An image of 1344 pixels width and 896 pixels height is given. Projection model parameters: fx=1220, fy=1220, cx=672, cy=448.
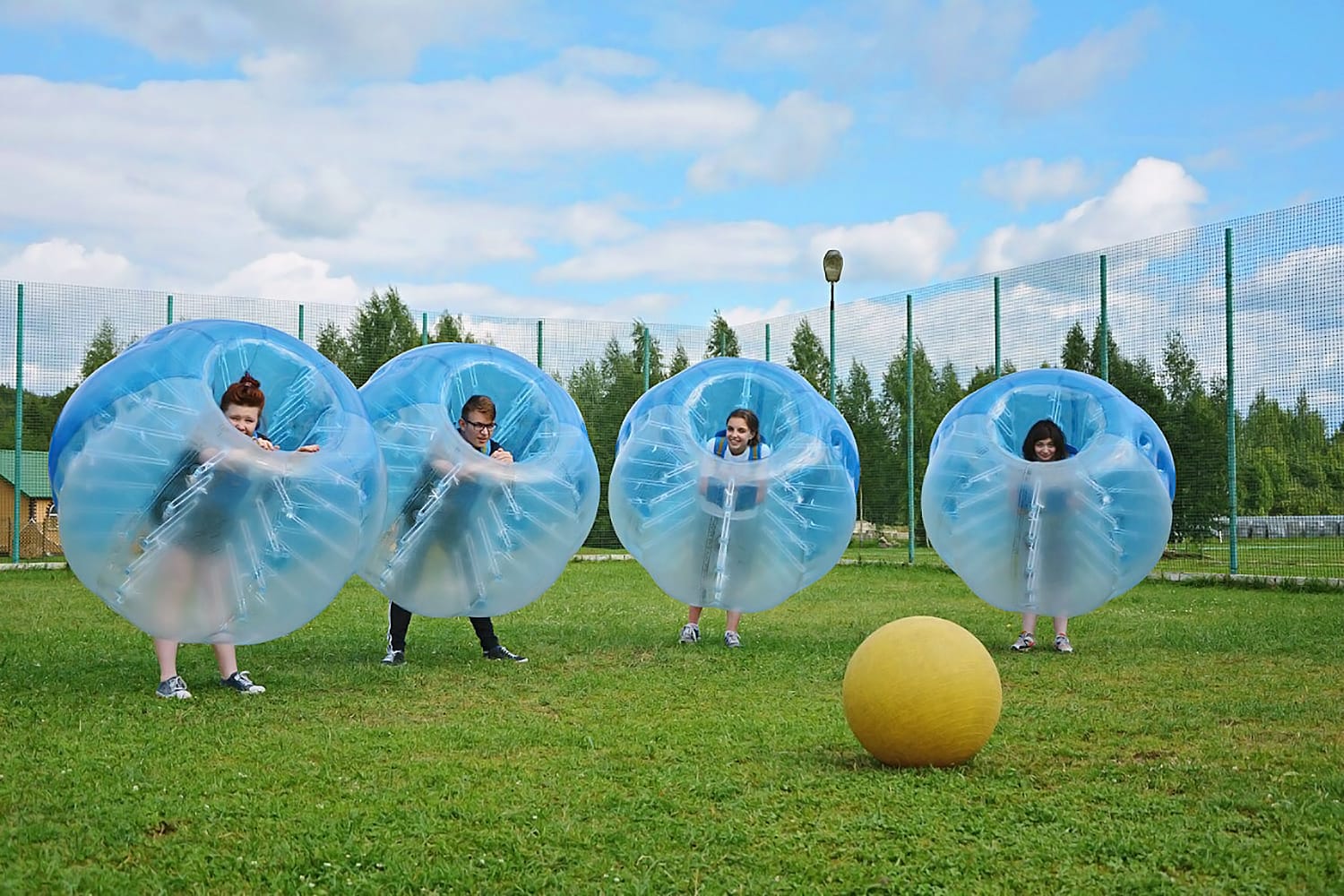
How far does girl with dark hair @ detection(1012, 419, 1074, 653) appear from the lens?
9.08 meters

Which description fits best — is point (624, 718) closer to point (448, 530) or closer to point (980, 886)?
point (448, 530)

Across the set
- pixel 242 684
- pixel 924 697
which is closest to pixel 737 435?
pixel 242 684

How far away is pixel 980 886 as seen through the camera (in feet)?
12.7

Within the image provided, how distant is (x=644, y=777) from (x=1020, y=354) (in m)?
13.3

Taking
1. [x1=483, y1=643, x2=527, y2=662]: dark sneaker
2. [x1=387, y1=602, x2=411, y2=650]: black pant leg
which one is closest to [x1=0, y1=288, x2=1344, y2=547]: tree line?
[x1=483, y1=643, x2=527, y2=662]: dark sneaker

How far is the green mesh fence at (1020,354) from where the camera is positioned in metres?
13.9

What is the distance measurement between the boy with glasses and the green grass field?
0.64 feet

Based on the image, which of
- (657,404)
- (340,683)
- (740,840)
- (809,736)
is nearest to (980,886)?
(740,840)

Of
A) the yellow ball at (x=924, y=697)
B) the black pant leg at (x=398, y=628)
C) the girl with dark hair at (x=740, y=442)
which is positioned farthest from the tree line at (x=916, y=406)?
the black pant leg at (x=398, y=628)

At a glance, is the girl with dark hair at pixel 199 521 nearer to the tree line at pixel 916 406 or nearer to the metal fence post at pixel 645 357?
the tree line at pixel 916 406

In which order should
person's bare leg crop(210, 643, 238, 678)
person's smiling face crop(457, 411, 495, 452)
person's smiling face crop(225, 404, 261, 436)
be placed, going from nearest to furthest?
person's smiling face crop(225, 404, 261, 436), person's bare leg crop(210, 643, 238, 678), person's smiling face crop(457, 411, 495, 452)

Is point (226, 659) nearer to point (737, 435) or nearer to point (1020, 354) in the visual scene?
point (737, 435)

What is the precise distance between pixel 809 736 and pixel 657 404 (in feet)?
12.3

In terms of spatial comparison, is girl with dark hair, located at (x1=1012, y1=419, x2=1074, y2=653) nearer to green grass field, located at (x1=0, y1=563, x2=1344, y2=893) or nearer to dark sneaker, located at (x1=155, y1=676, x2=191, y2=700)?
green grass field, located at (x1=0, y1=563, x2=1344, y2=893)
